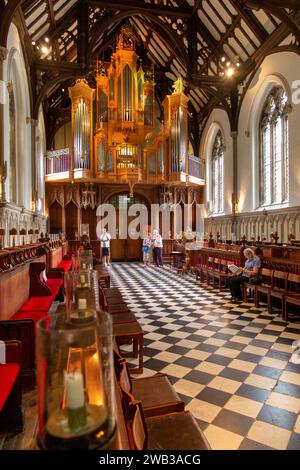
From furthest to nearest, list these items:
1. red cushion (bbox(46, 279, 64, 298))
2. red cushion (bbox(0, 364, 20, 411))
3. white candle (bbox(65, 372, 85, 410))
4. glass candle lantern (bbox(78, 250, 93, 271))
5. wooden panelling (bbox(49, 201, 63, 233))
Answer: wooden panelling (bbox(49, 201, 63, 233)) → red cushion (bbox(46, 279, 64, 298)) → glass candle lantern (bbox(78, 250, 93, 271)) → red cushion (bbox(0, 364, 20, 411)) → white candle (bbox(65, 372, 85, 410))

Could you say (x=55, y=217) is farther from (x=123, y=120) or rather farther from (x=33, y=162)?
(x=123, y=120)

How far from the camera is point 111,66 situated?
45.4 feet

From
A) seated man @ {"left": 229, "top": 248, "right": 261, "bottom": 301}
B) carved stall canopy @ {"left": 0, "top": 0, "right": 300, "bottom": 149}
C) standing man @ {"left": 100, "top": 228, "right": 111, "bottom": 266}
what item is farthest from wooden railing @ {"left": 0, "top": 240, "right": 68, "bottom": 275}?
carved stall canopy @ {"left": 0, "top": 0, "right": 300, "bottom": 149}

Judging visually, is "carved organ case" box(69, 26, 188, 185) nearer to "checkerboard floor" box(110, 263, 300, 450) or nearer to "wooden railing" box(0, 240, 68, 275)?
"wooden railing" box(0, 240, 68, 275)

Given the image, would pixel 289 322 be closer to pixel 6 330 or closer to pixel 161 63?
A: pixel 6 330

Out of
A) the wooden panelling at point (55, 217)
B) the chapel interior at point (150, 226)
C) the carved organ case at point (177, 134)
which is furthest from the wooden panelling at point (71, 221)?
the carved organ case at point (177, 134)

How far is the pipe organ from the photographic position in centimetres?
1292

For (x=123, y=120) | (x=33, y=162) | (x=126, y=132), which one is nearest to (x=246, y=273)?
(x=33, y=162)

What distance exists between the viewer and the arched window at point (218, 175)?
14.1m

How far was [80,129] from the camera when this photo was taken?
1288 centimetres

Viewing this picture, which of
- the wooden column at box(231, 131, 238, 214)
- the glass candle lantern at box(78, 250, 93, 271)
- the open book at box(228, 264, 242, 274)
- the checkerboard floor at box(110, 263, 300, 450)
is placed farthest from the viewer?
the wooden column at box(231, 131, 238, 214)

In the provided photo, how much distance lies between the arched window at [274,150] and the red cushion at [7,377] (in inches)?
362

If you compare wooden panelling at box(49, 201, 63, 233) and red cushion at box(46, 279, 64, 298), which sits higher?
wooden panelling at box(49, 201, 63, 233)

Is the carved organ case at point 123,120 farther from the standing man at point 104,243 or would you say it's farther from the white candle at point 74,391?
the white candle at point 74,391
